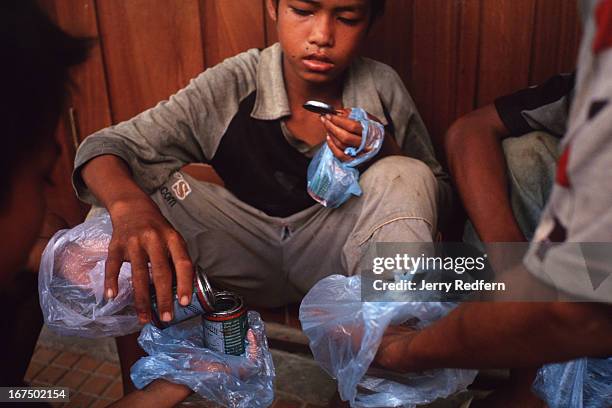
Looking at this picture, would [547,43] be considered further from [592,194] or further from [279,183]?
[592,194]

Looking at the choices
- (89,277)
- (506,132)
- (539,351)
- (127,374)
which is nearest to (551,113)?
(506,132)

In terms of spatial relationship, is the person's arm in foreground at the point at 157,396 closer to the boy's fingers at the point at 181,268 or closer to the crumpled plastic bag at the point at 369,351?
the boy's fingers at the point at 181,268

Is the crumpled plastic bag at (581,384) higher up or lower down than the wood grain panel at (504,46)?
lower down

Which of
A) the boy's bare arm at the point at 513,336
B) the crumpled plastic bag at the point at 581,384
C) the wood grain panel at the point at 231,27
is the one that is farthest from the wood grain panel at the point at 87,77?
the crumpled plastic bag at the point at 581,384

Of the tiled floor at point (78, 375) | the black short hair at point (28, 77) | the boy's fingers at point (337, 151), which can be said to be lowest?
the tiled floor at point (78, 375)

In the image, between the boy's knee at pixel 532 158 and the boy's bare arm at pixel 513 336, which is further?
the boy's knee at pixel 532 158

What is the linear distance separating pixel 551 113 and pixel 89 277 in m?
1.20

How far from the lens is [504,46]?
1831 mm

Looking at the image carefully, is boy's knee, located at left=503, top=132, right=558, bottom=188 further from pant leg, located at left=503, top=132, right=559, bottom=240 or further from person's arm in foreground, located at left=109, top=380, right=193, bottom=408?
person's arm in foreground, located at left=109, top=380, right=193, bottom=408

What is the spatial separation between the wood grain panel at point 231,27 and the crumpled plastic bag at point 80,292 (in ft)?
3.07

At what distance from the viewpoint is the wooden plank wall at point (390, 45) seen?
1.80 metres

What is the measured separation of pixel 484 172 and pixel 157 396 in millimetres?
927

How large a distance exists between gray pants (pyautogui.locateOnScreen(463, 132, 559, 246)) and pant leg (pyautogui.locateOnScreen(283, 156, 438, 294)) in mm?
204

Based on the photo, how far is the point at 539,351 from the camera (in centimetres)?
88
